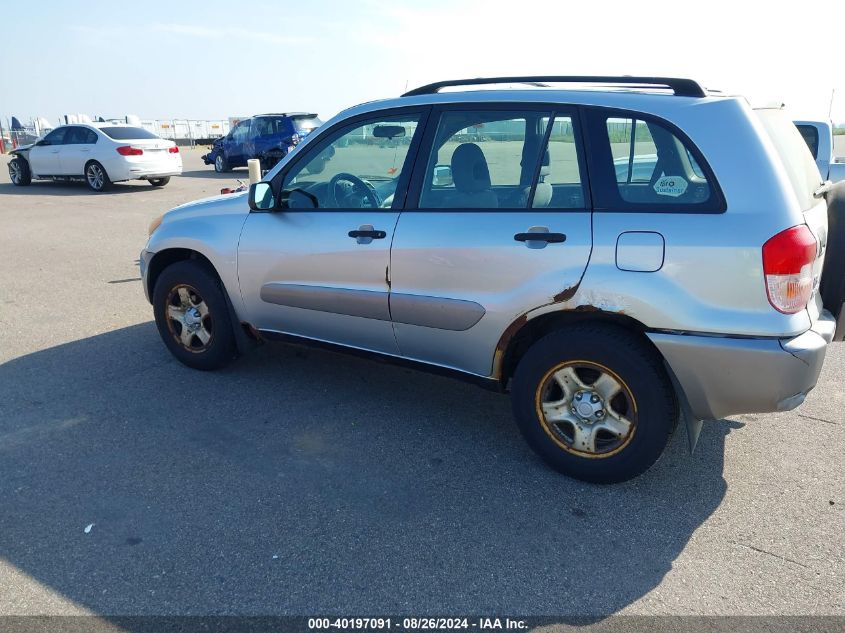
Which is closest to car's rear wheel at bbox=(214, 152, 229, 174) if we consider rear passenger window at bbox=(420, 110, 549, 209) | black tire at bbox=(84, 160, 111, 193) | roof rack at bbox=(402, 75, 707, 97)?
black tire at bbox=(84, 160, 111, 193)

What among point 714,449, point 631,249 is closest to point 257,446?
point 631,249

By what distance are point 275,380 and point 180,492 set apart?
60.3 inches

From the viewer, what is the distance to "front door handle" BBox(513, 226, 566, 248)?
11.0ft

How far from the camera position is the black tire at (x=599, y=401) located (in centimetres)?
329

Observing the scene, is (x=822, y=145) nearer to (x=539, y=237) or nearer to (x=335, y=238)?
(x=539, y=237)

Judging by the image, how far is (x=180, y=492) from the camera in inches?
136

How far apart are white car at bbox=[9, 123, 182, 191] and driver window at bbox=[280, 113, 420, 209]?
538 inches

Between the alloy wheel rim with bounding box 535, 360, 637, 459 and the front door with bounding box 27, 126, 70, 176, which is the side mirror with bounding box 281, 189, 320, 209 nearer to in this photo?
the alloy wheel rim with bounding box 535, 360, 637, 459

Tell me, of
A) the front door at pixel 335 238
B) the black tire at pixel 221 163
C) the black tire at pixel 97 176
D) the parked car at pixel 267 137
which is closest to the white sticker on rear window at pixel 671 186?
the front door at pixel 335 238

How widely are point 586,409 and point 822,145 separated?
6.48 meters

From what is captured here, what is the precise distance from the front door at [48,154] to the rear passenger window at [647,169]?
55.9ft

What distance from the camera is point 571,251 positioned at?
332cm

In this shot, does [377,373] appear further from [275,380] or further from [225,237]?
[225,237]

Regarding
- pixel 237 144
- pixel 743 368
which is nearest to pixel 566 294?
pixel 743 368
